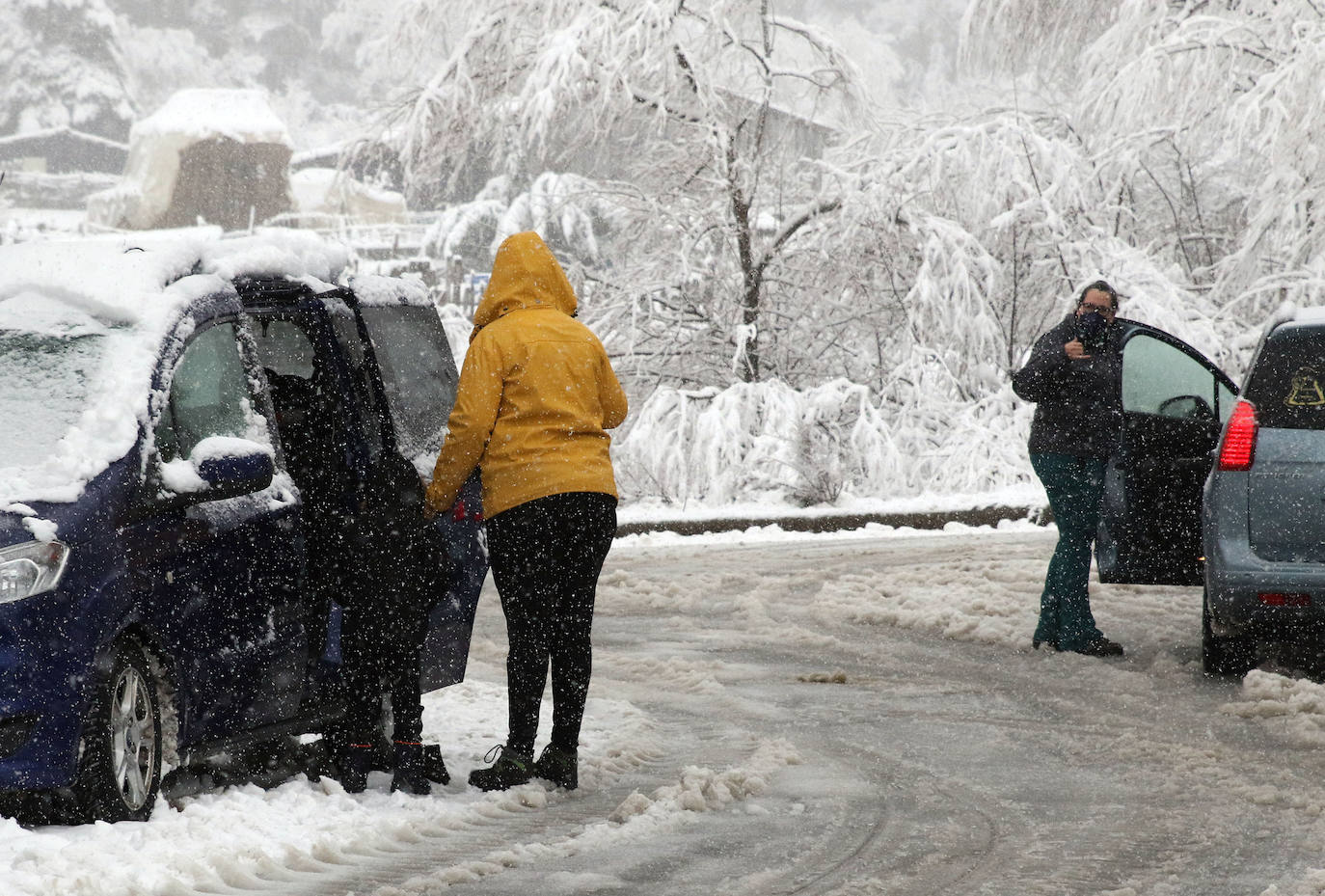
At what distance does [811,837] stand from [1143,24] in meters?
16.7

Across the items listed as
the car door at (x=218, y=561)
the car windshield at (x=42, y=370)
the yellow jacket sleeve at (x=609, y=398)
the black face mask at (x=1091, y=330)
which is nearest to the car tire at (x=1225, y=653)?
the black face mask at (x=1091, y=330)

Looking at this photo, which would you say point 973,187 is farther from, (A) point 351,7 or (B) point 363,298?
(A) point 351,7

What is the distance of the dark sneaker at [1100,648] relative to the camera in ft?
28.4

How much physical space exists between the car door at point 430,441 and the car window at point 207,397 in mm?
439

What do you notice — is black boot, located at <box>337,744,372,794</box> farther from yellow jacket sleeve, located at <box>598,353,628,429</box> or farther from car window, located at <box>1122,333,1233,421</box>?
car window, located at <box>1122,333,1233,421</box>

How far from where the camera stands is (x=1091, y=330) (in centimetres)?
862

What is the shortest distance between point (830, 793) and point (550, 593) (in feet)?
3.80

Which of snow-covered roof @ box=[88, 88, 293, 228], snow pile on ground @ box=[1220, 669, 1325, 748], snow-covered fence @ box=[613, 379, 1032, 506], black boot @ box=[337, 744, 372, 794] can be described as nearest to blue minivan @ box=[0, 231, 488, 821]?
black boot @ box=[337, 744, 372, 794]

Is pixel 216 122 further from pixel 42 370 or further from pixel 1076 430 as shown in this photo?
pixel 42 370

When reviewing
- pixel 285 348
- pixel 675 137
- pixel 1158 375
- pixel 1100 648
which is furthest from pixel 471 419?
pixel 675 137

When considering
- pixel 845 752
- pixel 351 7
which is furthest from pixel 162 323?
pixel 351 7

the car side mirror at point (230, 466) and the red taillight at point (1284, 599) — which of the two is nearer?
the car side mirror at point (230, 466)

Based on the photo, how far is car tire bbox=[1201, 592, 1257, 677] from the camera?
25.9ft

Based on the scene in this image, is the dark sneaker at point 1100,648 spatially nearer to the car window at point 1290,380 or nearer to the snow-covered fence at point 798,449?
the car window at point 1290,380
